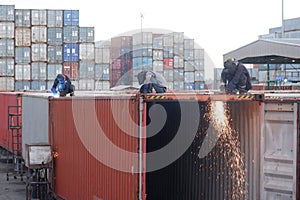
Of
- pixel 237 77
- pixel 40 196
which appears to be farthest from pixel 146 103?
pixel 40 196

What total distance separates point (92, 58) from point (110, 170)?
3599 cm

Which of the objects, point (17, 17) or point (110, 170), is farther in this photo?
point (17, 17)

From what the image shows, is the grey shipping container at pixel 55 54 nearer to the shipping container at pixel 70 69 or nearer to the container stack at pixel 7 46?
the shipping container at pixel 70 69

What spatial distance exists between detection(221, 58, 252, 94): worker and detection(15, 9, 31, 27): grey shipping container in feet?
112

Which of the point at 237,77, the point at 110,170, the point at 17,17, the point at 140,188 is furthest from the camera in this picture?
the point at 17,17

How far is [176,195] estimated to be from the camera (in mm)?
10039

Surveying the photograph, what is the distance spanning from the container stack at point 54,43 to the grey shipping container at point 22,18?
1.77 m

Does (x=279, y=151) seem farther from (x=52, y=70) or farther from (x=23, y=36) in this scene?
(x=23, y=36)

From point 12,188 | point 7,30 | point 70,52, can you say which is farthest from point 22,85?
point 12,188

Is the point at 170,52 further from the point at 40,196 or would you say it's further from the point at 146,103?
the point at 146,103

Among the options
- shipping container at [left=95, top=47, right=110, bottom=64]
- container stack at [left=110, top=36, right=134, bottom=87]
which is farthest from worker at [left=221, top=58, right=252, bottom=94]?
container stack at [left=110, top=36, right=134, bottom=87]

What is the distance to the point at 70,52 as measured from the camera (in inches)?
1738

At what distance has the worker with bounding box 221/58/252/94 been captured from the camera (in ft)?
38.9

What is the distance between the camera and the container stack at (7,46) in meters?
43.2
